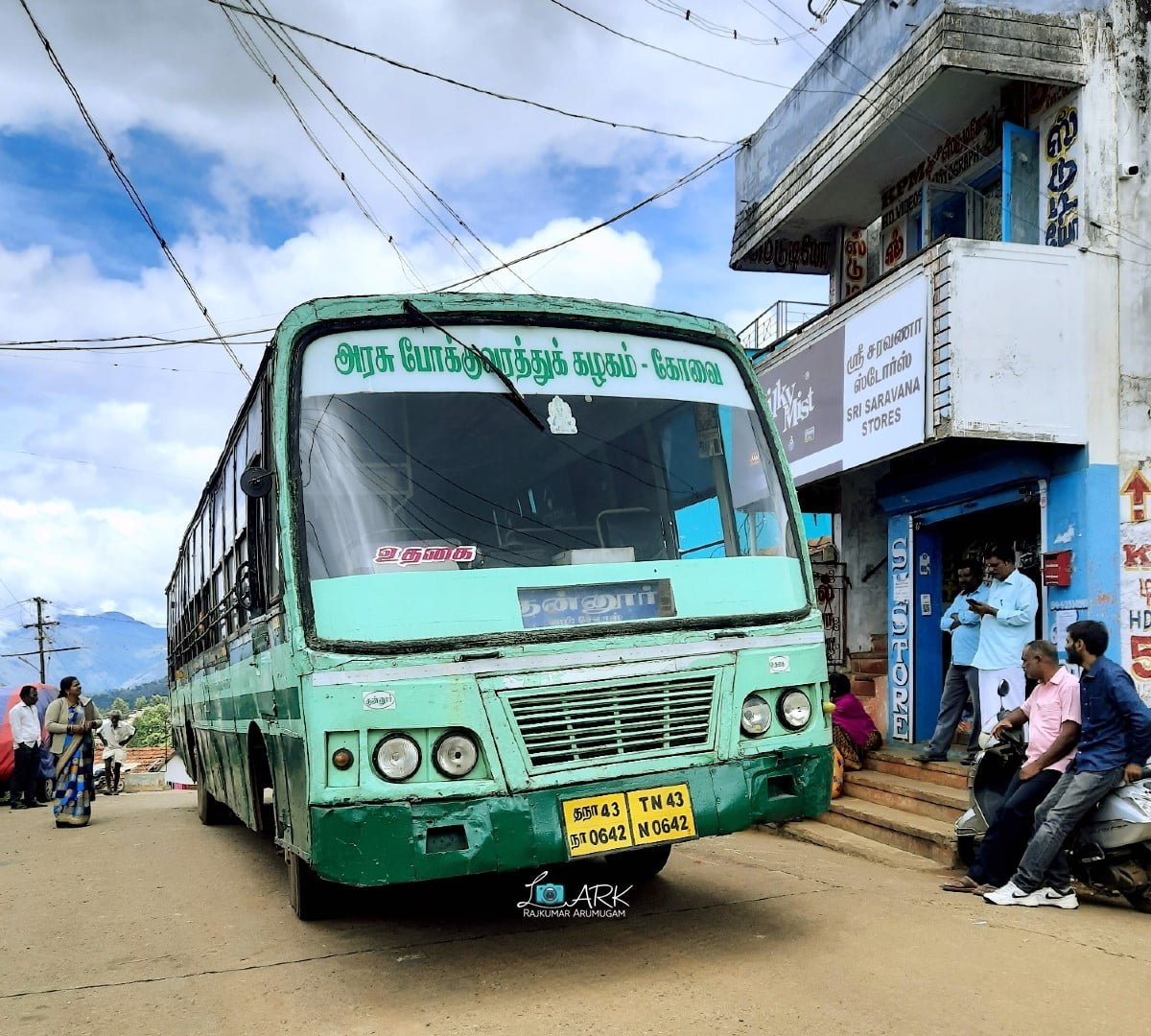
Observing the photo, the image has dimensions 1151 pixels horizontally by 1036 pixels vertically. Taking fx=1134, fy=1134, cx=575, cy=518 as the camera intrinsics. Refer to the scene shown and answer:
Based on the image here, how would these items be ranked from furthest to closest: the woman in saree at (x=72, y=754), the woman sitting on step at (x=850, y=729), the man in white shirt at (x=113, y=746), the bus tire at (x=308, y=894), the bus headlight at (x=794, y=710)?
the man in white shirt at (x=113, y=746)
the woman in saree at (x=72, y=754)
the woman sitting on step at (x=850, y=729)
the bus tire at (x=308, y=894)
the bus headlight at (x=794, y=710)

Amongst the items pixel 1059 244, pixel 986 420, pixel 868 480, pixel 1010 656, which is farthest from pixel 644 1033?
pixel 868 480

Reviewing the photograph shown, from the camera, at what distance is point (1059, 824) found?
231 inches

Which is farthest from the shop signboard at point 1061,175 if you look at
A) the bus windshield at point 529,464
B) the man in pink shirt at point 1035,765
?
the bus windshield at point 529,464

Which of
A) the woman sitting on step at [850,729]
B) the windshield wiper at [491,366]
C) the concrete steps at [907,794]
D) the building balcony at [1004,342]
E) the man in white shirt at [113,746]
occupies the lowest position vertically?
the man in white shirt at [113,746]

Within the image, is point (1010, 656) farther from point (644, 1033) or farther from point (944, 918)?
point (644, 1033)

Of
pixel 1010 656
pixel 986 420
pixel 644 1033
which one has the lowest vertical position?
pixel 644 1033

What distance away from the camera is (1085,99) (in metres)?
9.32

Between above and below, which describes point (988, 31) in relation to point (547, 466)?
above

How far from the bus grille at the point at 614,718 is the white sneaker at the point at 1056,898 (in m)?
2.46

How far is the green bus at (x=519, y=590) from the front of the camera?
437cm

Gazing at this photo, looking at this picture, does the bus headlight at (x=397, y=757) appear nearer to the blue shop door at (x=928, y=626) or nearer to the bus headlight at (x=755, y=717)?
the bus headlight at (x=755, y=717)

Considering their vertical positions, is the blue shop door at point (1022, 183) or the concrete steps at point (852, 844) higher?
the blue shop door at point (1022, 183)

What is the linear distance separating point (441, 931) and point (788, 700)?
214 cm

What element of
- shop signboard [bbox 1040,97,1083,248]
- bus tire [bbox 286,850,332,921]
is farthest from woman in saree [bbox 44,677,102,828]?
shop signboard [bbox 1040,97,1083,248]
